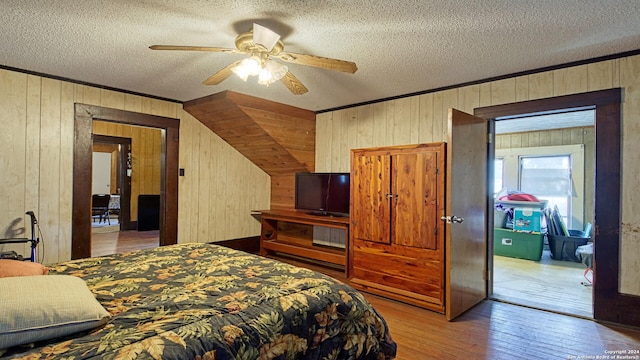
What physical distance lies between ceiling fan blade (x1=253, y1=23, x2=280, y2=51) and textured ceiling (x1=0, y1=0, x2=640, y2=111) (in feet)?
0.58

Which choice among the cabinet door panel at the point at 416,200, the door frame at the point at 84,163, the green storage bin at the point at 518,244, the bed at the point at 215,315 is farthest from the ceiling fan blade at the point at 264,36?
the green storage bin at the point at 518,244

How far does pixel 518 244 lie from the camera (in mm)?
5105

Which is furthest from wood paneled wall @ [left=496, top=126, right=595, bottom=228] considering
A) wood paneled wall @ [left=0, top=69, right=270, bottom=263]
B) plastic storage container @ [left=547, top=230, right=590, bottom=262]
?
wood paneled wall @ [left=0, top=69, right=270, bottom=263]

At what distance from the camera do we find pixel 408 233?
323 cm

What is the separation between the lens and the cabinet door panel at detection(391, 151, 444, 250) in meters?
3.07

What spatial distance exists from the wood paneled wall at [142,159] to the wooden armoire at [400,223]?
5420 mm

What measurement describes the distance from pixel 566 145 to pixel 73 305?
23.1ft

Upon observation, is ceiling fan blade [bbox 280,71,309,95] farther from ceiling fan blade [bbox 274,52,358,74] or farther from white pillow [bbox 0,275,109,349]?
white pillow [bbox 0,275,109,349]

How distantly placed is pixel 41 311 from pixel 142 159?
23.7 feet

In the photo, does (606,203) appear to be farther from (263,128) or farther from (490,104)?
(263,128)

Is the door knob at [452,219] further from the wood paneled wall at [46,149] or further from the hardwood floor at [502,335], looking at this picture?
the wood paneled wall at [46,149]

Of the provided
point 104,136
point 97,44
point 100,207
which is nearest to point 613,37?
point 97,44

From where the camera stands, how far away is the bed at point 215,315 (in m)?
1.11

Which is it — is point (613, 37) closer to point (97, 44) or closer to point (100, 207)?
point (97, 44)
